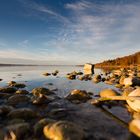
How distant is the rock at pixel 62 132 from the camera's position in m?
7.13

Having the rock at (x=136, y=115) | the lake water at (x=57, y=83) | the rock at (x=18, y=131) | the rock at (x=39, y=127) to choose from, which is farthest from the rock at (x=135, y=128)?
the lake water at (x=57, y=83)

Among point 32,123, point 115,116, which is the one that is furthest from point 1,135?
point 115,116

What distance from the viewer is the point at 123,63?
111 metres

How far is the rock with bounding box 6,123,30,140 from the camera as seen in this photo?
7.69 metres

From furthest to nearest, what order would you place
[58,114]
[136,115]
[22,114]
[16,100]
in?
[16,100]
[58,114]
[136,115]
[22,114]

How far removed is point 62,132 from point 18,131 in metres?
1.70

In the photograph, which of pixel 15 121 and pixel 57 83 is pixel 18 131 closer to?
pixel 15 121

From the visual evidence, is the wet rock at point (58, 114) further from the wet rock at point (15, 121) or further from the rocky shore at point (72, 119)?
the wet rock at point (15, 121)

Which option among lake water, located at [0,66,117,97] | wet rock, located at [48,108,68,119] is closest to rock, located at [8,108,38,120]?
wet rock, located at [48,108,68,119]

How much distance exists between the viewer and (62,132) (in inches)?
285

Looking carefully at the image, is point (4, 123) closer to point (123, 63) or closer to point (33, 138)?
point (33, 138)

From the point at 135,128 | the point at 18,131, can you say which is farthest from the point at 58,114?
the point at 135,128

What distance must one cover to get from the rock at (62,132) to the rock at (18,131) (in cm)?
73

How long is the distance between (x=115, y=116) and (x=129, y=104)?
5.11 ft
